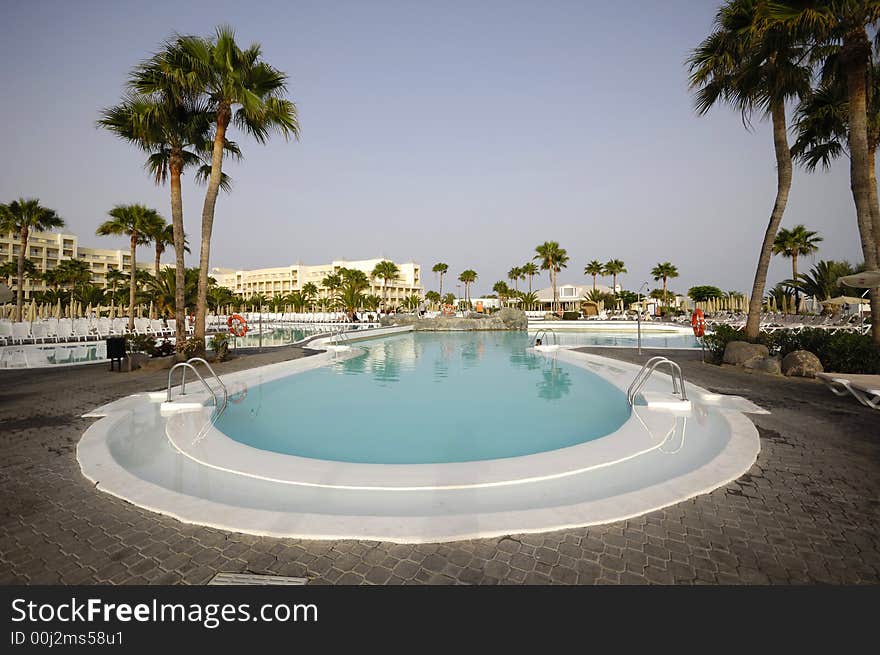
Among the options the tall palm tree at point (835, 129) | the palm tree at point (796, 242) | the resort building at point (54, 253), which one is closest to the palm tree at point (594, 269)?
the palm tree at point (796, 242)

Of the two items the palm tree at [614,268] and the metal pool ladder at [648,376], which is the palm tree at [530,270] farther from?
the metal pool ladder at [648,376]

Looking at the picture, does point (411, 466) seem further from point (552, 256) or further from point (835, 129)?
point (552, 256)

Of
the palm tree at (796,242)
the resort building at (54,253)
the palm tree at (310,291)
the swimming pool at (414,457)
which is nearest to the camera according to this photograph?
the swimming pool at (414,457)

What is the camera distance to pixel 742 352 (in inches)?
410

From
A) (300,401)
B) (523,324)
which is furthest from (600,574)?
(523,324)

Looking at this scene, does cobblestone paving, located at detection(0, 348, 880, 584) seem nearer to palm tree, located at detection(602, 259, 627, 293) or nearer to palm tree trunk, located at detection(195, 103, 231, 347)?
palm tree trunk, located at detection(195, 103, 231, 347)

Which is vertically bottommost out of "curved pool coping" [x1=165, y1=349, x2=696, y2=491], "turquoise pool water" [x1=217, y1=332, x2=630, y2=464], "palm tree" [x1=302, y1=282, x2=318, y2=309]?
"turquoise pool water" [x1=217, y1=332, x2=630, y2=464]

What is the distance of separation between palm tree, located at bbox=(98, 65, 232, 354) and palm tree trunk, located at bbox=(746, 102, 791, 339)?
1663cm

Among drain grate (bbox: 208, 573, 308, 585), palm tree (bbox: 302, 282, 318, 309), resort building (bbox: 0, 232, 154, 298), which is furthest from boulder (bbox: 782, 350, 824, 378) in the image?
resort building (bbox: 0, 232, 154, 298)

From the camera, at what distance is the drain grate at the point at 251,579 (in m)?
2.13

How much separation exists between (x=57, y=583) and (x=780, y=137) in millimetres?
16448

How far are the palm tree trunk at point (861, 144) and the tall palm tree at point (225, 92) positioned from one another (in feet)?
47.4

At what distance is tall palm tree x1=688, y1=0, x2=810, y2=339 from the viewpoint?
984cm

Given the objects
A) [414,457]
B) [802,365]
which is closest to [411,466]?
[414,457]
